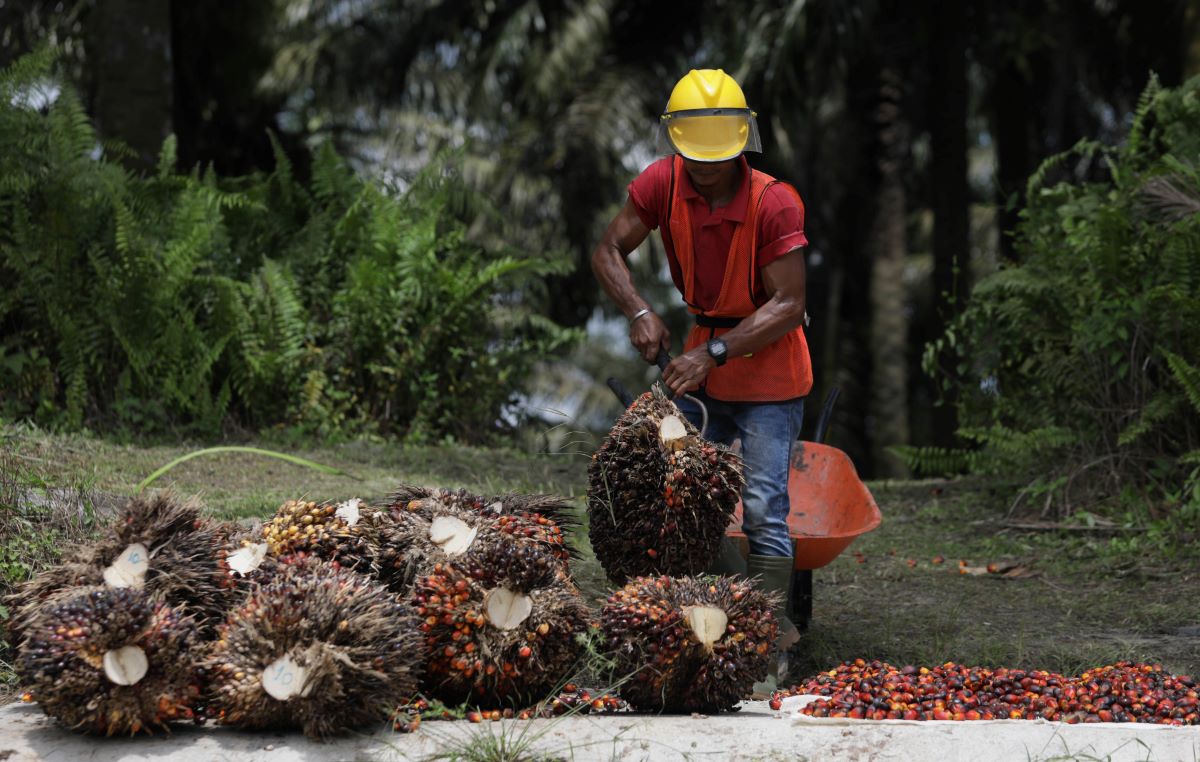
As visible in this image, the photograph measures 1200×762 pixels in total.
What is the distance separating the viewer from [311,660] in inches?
136

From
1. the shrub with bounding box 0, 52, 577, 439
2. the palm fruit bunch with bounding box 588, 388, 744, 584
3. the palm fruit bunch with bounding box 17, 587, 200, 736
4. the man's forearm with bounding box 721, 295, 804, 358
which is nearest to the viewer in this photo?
the palm fruit bunch with bounding box 17, 587, 200, 736

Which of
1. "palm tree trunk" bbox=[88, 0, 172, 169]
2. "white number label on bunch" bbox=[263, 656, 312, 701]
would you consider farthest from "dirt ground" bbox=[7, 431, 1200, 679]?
"palm tree trunk" bbox=[88, 0, 172, 169]

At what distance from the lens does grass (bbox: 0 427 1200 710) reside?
5156 mm

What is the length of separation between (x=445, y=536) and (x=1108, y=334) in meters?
4.69

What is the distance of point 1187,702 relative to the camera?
4.02 m

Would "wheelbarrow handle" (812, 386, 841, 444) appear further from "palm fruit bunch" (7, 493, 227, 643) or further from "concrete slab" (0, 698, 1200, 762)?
"palm fruit bunch" (7, 493, 227, 643)

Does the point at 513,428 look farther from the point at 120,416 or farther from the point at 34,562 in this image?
the point at 34,562

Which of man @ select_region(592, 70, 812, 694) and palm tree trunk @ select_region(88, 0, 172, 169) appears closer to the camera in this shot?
man @ select_region(592, 70, 812, 694)

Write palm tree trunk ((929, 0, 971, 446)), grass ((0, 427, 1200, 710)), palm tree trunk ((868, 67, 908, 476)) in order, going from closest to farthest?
grass ((0, 427, 1200, 710)) → palm tree trunk ((929, 0, 971, 446)) → palm tree trunk ((868, 67, 908, 476))

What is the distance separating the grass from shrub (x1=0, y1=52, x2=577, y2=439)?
2.23 ft

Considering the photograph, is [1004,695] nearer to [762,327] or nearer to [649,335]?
[762,327]

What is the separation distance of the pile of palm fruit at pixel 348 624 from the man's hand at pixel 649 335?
764 millimetres

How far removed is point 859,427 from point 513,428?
1154 cm

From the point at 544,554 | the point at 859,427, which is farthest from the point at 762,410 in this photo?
the point at 859,427
